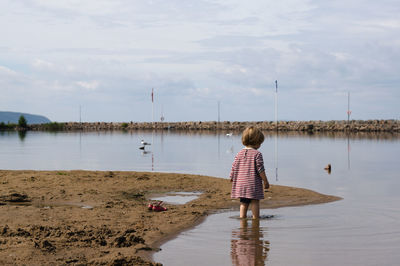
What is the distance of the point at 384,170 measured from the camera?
69.9ft

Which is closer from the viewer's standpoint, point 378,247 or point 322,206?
point 378,247

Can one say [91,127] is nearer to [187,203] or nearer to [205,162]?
[205,162]

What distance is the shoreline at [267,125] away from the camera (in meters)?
91.8

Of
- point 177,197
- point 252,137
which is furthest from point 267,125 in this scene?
point 252,137

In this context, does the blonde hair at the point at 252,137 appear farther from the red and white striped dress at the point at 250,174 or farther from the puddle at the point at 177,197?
the puddle at the point at 177,197

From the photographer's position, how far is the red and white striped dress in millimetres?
8859

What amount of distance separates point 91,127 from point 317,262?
409ft

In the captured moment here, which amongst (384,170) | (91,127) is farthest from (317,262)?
(91,127)

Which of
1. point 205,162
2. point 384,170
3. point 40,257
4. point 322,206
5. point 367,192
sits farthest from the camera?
point 205,162

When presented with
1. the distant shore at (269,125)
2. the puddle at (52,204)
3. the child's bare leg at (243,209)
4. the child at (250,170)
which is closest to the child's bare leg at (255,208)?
the child at (250,170)

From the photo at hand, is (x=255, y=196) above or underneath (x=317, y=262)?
above

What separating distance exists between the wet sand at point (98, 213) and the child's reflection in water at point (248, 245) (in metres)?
1.07

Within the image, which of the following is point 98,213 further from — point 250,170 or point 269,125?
point 269,125

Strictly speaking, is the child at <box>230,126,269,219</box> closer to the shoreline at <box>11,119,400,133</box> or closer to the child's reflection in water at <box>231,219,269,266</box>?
the child's reflection in water at <box>231,219,269,266</box>
